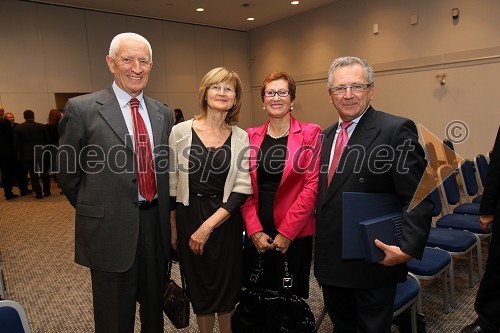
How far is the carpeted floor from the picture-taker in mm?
2684

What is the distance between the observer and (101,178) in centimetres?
162

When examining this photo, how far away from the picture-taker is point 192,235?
6.28ft

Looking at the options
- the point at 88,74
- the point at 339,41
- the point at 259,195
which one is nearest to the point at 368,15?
the point at 339,41

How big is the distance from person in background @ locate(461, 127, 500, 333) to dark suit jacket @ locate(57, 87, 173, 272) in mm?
2084

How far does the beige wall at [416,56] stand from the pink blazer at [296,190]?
245 inches

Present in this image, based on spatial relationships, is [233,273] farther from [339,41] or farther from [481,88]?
[339,41]

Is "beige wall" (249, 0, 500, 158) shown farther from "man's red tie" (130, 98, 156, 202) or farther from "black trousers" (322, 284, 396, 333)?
"man's red tie" (130, 98, 156, 202)

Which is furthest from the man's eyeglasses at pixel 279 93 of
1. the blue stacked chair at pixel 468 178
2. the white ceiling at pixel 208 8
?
the white ceiling at pixel 208 8

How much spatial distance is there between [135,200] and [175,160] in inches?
13.3

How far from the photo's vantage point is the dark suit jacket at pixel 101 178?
1.61 meters

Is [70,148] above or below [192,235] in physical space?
above

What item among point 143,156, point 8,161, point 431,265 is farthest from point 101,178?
point 8,161

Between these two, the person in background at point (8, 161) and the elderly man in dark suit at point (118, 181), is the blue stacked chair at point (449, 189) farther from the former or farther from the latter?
the person in background at point (8, 161)

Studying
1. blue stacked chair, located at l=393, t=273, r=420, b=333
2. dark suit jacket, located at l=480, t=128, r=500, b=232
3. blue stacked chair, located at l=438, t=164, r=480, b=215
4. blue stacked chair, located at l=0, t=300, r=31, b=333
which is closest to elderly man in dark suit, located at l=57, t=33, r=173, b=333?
blue stacked chair, located at l=0, t=300, r=31, b=333
